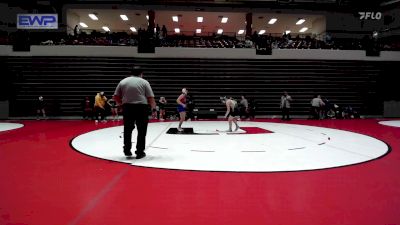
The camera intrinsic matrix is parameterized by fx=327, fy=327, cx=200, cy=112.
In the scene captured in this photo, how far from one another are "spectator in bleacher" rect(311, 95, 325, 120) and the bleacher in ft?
4.53

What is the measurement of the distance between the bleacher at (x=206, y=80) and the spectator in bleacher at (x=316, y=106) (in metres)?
1.38

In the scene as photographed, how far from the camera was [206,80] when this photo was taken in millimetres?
18438

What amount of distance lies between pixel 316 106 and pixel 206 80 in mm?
6043

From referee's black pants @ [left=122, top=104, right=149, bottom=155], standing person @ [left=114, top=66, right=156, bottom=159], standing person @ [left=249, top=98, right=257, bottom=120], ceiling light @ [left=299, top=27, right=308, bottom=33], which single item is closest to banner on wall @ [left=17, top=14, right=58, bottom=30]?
standing person @ [left=249, top=98, right=257, bottom=120]

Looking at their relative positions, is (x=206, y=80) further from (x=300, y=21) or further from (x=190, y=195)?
(x=190, y=195)

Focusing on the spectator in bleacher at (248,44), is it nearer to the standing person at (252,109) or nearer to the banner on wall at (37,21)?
the standing person at (252,109)

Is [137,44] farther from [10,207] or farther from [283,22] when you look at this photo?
[10,207]

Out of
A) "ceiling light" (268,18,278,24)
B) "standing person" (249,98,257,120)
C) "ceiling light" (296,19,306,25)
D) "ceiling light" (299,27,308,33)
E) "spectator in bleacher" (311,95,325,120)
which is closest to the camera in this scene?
"spectator in bleacher" (311,95,325,120)

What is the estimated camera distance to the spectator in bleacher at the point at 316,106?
55.1ft

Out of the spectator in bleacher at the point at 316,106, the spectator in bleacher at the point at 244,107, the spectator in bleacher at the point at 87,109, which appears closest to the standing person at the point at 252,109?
the spectator in bleacher at the point at 244,107

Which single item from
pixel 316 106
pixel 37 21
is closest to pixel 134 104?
pixel 316 106

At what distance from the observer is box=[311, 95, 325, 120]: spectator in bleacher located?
16781 mm

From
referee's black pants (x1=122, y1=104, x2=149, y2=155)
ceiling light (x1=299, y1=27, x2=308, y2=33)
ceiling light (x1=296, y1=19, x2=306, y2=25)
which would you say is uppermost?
ceiling light (x1=296, y1=19, x2=306, y2=25)

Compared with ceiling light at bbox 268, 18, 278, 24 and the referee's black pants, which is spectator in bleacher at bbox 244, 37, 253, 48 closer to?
ceiling light at bbox 268, 18, 278, 24
